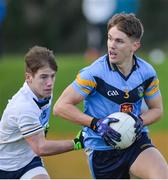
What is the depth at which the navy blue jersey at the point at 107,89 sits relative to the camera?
8.54m

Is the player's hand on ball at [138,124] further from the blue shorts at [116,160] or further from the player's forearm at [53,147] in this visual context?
the player's forearm at [53,147]

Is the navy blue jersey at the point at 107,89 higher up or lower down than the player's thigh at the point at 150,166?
higher up

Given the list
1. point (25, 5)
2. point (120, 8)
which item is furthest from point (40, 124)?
point (25, 5)

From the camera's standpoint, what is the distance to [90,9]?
2495 centimetres

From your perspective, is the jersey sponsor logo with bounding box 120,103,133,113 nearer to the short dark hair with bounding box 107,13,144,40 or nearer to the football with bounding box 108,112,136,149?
the football with bounding box 108,112,136,149

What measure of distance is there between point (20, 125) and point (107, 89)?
885 millimetres

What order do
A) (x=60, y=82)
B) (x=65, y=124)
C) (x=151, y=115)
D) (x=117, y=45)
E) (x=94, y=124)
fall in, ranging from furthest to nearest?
(x=60, y=82)
(x=65, y=124)
(x=151, y=115)
(x=117, y=45)
(x=94, y=124)

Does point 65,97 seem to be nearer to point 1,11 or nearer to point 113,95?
point 113,95

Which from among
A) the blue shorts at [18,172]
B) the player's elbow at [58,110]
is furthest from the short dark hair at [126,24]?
the blue shorts at [18,172]

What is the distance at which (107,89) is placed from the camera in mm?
8578

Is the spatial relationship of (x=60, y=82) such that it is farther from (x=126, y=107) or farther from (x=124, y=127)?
(x=124, y=127)

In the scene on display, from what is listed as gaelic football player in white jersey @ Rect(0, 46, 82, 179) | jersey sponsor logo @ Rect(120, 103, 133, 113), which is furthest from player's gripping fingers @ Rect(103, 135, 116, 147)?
jersey sponsor logo @ Rect(120, 103, 133, 113)

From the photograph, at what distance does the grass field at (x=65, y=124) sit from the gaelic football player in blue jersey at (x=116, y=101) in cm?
388

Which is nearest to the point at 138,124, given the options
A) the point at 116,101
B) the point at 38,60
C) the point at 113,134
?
→ the point at 113,134
